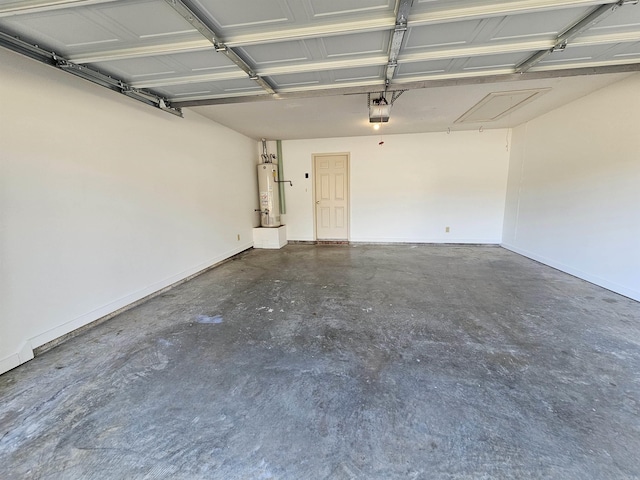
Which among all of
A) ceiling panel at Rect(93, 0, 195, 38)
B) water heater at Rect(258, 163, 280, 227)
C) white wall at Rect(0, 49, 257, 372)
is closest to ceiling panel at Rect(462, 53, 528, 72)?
ceiling panel at Rect(93, 0, 195, 38)

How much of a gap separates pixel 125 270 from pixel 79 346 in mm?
883

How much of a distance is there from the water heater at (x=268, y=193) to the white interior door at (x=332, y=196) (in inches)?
38.1

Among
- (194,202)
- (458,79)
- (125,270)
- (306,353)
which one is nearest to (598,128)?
(458,79)

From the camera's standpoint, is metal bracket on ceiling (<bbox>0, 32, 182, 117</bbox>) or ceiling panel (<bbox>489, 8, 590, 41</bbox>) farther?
metal bracket on ceiling (<bbox>0, 32, 182, 117</bbox>)

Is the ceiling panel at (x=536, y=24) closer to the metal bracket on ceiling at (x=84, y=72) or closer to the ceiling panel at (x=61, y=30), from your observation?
the ceiling panel at (x=61, y=30)

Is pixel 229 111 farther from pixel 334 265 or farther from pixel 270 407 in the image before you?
pixel 270 407

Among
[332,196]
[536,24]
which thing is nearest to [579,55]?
[536,24]

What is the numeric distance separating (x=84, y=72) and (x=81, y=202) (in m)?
1.13

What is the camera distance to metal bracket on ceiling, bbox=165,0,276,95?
1.56 m

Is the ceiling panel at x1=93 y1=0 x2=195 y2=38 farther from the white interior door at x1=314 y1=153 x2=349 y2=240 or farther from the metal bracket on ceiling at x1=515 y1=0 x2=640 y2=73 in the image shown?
the white interior door at x1=314 y1=153 x2=349 y2=240

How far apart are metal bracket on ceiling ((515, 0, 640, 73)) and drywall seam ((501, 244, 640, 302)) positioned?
9.10ft

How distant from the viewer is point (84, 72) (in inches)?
91.4

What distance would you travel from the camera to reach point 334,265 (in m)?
4.56

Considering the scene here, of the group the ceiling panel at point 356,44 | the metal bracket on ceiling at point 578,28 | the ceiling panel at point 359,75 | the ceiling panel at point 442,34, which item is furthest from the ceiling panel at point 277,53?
the metal bracket on ceiling at point 578,28
